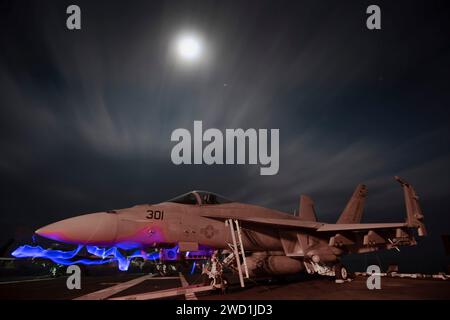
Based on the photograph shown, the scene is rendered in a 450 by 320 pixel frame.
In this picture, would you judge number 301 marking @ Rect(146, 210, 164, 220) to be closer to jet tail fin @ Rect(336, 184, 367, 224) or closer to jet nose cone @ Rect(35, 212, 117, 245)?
jet nose cone @ Rect(35, 212, 117, 245)

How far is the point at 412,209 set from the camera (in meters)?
10.0

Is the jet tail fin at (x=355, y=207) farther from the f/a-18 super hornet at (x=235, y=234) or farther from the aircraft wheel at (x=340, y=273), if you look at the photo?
the aircraft wheel at (x=340, y=273)


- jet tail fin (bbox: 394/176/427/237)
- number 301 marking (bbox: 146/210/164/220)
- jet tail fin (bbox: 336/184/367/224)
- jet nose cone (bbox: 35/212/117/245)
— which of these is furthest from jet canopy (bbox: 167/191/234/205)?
jet tail fin (bbox: 336/184/367/224)

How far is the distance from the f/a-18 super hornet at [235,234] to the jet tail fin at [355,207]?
4067mm

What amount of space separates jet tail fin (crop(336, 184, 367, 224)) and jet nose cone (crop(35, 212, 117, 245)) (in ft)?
40.3

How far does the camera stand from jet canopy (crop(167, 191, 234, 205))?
8.45 m

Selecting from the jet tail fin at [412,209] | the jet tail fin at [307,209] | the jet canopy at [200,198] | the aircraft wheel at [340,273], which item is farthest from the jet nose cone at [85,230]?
the jet tail fin at [307,209]

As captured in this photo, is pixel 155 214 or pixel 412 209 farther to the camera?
pixel 412 209

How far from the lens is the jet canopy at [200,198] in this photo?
8.45 metres

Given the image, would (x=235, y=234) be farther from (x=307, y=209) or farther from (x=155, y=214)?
(x=307, y=209)

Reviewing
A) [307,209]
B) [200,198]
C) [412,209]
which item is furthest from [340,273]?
[200,198]

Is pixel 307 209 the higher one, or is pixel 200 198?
pixel 200 198

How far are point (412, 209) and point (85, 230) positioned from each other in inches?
389
